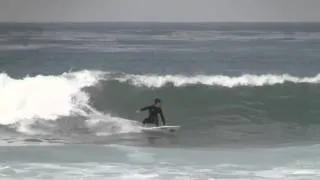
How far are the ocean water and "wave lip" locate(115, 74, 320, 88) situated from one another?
2 centimetres

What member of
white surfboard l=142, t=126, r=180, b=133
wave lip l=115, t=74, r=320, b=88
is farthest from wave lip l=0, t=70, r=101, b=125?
white surfboard l=142, t=126, r=180, b=133

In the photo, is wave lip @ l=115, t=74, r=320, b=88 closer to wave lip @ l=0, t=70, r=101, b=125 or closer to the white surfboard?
wave lip @ l=0, t=70, r=101, b=125

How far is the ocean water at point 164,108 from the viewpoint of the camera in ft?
15.7

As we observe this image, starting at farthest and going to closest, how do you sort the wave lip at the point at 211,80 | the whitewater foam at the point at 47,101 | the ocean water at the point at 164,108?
the wave lip at the point at 211,80 → the whitewater foam at the point at 47,101 → the ocean water at the point at 164,108

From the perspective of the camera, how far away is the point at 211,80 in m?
10.2

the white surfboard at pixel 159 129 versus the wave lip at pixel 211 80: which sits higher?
the wave lip at pixel 211 80

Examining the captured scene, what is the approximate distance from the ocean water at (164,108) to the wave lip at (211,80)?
19 millimetres

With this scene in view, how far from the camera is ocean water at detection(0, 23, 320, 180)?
189 inches

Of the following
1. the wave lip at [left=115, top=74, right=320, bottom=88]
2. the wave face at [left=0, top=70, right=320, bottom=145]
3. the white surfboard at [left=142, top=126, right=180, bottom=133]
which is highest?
the wave lip at [left=115, top=74, right=320, bottom=88]

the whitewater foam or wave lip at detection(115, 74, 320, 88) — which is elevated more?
wave lip at detection(115, 74, 320, 88)

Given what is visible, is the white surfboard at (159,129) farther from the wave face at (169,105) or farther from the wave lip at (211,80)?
the wave lip at (211,80)

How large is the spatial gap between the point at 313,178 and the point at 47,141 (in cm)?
289

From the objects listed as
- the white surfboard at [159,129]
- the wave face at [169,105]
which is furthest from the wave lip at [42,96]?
the white surfboard at [159,129]

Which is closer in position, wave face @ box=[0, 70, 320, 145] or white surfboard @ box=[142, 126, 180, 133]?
white surfboard @ box=[142, 126, 180, 133]
